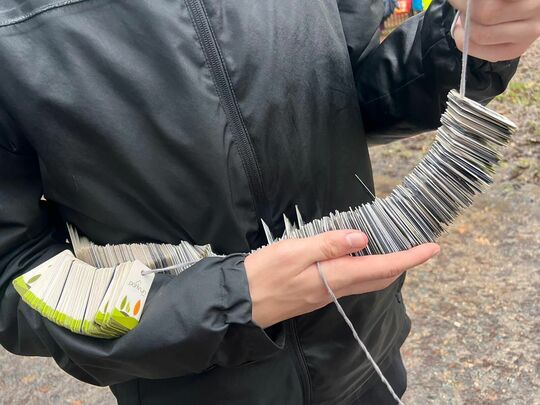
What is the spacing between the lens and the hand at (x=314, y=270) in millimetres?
731

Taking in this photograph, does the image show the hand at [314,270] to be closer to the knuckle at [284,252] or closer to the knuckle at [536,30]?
the knuckle at [284,252]

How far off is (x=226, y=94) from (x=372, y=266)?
0.31 meters

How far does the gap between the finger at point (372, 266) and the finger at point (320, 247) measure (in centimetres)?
1

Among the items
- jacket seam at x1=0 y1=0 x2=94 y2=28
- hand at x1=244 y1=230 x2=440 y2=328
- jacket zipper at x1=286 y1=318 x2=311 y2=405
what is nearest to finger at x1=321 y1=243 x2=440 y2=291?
hand at x1=244 y1=230 x2=440 y2=328

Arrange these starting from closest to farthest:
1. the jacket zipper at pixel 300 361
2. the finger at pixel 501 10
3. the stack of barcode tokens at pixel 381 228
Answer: the finger at pixel 501 10, the stack of barcode tokens at pixel 381 228, the jacket zipper at pixel 300 361

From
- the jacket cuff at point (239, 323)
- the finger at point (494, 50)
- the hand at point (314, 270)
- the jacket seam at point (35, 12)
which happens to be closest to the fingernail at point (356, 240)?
the hand at point (314, 270)

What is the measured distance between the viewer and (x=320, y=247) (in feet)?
2.40

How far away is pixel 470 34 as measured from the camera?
704 millimetres

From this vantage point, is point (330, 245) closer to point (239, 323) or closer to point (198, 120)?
point (239, 323)

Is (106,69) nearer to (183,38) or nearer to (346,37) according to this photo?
(183,38)

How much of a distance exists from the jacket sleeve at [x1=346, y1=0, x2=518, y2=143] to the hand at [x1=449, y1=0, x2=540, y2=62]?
8cm

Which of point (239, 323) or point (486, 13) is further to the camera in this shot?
point (239, 323)

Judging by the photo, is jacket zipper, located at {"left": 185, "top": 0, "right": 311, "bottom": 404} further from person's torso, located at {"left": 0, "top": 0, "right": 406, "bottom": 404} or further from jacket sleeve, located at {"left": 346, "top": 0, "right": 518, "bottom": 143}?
jacket sleeve, located at {"left": 346, "top": 0, "right": 518, "bottom": 143}

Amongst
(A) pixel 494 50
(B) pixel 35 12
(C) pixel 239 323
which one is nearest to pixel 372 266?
(C) pixel 239 323
